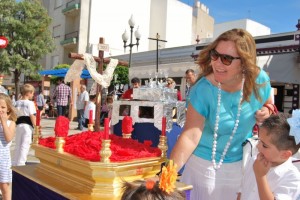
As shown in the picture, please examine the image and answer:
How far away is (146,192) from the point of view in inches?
45.8

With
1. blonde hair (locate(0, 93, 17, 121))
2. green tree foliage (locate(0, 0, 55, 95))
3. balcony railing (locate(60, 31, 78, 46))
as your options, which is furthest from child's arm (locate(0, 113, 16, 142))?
balcony railing (locate(60, 31, 78, 46))

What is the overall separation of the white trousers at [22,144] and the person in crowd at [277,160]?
3695mm

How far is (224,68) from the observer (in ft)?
5.79

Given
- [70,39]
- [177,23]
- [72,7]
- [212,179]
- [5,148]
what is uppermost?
[177,23]

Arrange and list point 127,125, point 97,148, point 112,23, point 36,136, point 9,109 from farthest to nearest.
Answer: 1. point 112,23
2. point 9,109
3. point 127,125
4. point 36,136
5. point 97,148

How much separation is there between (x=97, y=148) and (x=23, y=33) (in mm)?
19359

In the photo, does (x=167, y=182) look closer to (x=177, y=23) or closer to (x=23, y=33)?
(x=23, y=33)

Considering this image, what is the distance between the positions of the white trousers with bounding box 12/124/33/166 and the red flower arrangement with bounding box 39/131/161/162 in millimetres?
2544

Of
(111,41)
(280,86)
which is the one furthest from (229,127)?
(111,41)

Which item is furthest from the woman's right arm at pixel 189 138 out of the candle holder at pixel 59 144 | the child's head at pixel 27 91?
the child's head at pixel 27 91

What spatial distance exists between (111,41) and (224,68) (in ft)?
83.9

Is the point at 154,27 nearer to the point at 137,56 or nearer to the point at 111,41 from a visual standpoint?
the point at 111,41

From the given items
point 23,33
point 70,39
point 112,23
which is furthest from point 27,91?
point 112,23

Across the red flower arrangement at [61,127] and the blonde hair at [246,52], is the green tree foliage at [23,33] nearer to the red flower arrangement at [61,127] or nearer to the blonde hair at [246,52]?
the red flower arrangement at [61,127]
